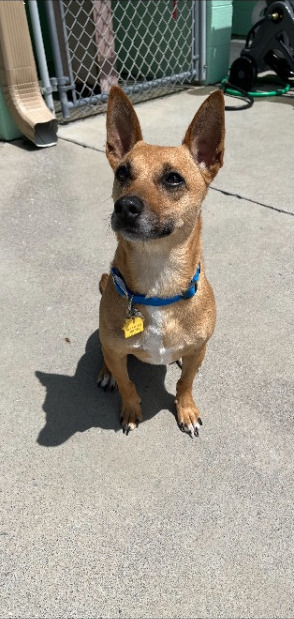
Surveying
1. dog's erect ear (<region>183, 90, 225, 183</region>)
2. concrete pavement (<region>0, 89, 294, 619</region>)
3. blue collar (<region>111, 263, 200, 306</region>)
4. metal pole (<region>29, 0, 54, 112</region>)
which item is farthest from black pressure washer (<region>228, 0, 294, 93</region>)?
blue collar (<region>111, 263, 200, 306</region>)

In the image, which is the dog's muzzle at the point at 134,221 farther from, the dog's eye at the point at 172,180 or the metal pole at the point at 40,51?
the metal pole at the point at 40,51

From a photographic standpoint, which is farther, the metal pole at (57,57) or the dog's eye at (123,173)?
the metal pole at (57,57)

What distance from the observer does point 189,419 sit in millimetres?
2303

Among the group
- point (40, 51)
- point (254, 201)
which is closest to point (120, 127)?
point (254, 201)

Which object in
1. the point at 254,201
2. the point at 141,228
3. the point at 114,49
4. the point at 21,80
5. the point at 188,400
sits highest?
the point at 141,228

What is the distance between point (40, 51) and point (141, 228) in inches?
173

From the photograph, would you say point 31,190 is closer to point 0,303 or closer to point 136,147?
point 0,303

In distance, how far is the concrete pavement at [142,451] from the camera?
171cm

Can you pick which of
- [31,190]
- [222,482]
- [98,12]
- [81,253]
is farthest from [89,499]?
[98,12]

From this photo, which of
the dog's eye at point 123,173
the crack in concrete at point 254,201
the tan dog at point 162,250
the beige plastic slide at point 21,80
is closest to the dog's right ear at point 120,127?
the tan dog at point 162,250

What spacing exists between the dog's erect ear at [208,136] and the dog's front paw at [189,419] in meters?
1.07

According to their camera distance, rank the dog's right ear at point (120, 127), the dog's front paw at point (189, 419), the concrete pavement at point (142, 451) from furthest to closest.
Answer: the dog's front paw at point (189, 419) → the dog's right ear at point (120, 127) → the concrete pavement at point (142, 451)

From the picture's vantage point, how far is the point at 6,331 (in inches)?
116

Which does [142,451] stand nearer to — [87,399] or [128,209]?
[87,399]
